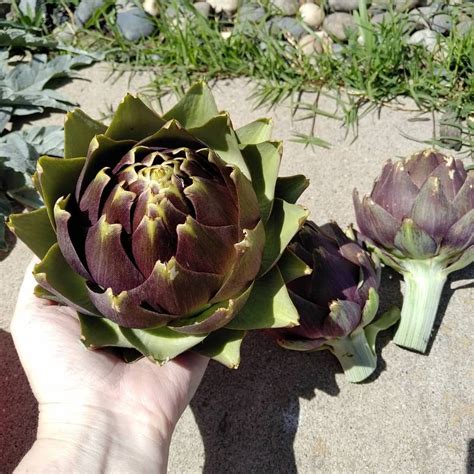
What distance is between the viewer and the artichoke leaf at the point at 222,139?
103 cm

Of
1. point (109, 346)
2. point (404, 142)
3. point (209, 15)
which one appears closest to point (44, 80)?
point (209, 15)

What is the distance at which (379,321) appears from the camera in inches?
55.1

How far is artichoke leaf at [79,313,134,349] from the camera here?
97 cm

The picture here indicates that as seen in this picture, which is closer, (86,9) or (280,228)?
(280,228)

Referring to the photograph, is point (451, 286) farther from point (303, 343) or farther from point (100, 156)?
point (100, 156)

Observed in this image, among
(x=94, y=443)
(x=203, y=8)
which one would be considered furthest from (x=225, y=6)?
(x=94, y=443)

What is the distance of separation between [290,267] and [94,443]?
1.37 ft

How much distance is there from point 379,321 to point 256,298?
468mm

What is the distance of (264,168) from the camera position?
1052 mm

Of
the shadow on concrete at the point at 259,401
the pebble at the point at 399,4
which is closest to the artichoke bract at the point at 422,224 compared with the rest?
the shadow on concrete at the point at 259,401

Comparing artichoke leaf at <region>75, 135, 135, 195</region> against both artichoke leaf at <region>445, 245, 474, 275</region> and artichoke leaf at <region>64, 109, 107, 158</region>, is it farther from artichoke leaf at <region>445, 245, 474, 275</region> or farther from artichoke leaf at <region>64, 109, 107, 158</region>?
artichoke leaf at <region>445, 245, 474, 275</region>

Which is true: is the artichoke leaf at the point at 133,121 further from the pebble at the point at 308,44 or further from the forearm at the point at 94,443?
the pebble at the point at 308,44

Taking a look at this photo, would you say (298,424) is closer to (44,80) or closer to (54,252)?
(54,252)

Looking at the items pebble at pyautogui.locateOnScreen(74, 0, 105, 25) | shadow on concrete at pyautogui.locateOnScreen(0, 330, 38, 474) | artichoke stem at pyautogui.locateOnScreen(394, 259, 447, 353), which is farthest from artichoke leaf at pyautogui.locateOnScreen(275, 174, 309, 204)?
pebble at pyautogui.locateOnScreen(74, 0, 105, 25)
